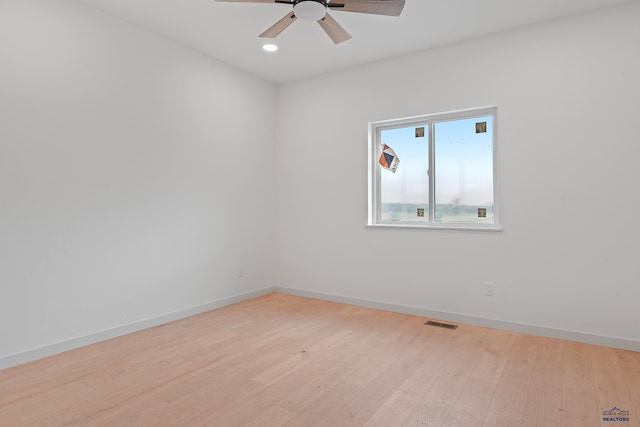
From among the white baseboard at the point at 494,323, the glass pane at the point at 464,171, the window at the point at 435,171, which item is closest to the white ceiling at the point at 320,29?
the window at the point at 435,171

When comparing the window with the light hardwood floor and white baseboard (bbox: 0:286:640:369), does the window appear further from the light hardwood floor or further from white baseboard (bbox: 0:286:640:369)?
the light hardwood floor

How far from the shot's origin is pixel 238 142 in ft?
14.7

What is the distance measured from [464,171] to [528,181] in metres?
0.64

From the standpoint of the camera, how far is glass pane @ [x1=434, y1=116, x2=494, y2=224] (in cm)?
370

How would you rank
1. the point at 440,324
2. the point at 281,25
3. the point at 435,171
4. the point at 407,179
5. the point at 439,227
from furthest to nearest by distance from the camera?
the point at 407,179 → the point at 435,171 → the point at 439,227 → the point at 440,324 → the point at 281,25

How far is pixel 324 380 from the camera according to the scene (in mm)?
2424

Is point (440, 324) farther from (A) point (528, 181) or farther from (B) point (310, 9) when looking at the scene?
(B) point (310, 9)

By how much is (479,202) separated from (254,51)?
289 cm

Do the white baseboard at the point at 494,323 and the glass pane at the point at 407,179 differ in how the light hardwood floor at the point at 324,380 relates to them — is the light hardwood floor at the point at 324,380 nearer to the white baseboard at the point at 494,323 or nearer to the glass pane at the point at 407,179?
the white baseboard at the point at 494,323

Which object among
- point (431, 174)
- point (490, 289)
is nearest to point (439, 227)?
point (431, 174)

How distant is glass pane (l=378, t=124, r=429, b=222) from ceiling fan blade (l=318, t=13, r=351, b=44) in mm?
1595

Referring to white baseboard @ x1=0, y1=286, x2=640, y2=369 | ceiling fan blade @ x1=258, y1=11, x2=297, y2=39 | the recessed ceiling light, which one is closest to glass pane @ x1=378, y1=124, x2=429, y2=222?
white baseboard @ x1=0, y1=286, x2=640, y2=369

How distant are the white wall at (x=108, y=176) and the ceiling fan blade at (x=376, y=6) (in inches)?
83.3

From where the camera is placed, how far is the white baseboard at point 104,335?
8.68 feet
